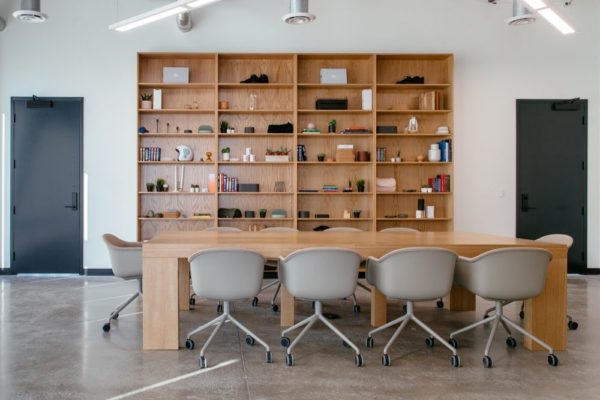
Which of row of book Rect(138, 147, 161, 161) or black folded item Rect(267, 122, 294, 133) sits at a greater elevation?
black folded item Rect(267, 122, 294, 133)

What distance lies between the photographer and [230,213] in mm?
6688

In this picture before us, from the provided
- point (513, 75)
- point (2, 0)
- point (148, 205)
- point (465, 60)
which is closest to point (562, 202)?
point (513, 75)

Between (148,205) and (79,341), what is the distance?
3.40 m

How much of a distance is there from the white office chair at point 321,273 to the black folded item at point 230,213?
3447 millimetres

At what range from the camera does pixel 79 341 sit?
3.68 m

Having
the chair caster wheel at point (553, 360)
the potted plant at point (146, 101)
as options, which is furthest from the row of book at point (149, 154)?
the chair caster wheel at point (553, 360)

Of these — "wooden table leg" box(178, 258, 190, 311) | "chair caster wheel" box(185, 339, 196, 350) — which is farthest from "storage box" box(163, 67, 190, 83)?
"chair caster wheel" box(185, 339, 196, 350)

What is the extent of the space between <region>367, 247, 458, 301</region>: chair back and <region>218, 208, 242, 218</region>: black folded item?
3674 mm

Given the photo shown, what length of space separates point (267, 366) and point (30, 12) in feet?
17.7

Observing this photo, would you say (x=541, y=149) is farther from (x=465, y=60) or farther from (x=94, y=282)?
(x=94, y=282)

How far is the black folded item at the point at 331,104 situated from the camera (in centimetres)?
667

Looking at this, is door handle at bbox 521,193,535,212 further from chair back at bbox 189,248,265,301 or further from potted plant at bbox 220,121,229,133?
chair back at bbox 189,248,265,301

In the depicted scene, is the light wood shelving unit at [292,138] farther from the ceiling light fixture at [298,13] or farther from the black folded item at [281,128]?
the ceiling light fixture at [298,13]

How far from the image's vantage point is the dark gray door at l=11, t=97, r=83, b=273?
22.7ft
